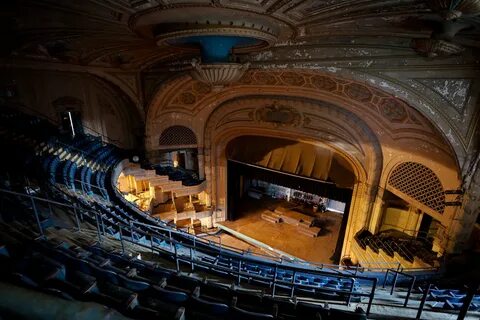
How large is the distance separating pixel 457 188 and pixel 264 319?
749 cm

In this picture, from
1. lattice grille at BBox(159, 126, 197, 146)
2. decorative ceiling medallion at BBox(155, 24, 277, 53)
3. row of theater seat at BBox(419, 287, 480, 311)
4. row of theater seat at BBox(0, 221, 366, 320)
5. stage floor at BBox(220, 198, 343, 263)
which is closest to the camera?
row of theater seat at BBox(0, 221, 366, 320)

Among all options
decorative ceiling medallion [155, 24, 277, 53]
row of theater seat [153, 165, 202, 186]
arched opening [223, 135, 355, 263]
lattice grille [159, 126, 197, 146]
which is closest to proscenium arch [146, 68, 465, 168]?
lattice grille [159, 126, 197, 146]

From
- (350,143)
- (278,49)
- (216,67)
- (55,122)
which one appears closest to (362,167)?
(350,143)

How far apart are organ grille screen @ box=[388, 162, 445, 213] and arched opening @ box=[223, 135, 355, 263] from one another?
2.02 metres

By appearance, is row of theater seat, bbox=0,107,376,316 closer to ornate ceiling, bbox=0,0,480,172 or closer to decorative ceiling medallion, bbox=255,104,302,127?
ornate ceiling, bbox=0,0,480,172

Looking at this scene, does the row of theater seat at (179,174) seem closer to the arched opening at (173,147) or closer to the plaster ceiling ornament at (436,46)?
the arched opening at (173,147)

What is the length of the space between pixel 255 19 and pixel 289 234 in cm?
1193

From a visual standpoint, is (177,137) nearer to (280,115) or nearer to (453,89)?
(280,115)

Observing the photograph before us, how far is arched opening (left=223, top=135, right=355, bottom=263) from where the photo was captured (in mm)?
11953

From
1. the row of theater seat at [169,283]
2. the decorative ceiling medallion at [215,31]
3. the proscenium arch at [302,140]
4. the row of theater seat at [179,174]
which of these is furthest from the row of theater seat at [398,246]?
the row of theater seat at [179,174]

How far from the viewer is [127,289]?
3.18 meters

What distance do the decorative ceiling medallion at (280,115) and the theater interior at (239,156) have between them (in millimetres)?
79

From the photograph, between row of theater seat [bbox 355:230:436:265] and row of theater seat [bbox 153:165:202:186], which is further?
row of theater seat [bbox 153:165:202:186]

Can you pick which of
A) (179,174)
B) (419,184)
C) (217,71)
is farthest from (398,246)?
(179,174)
